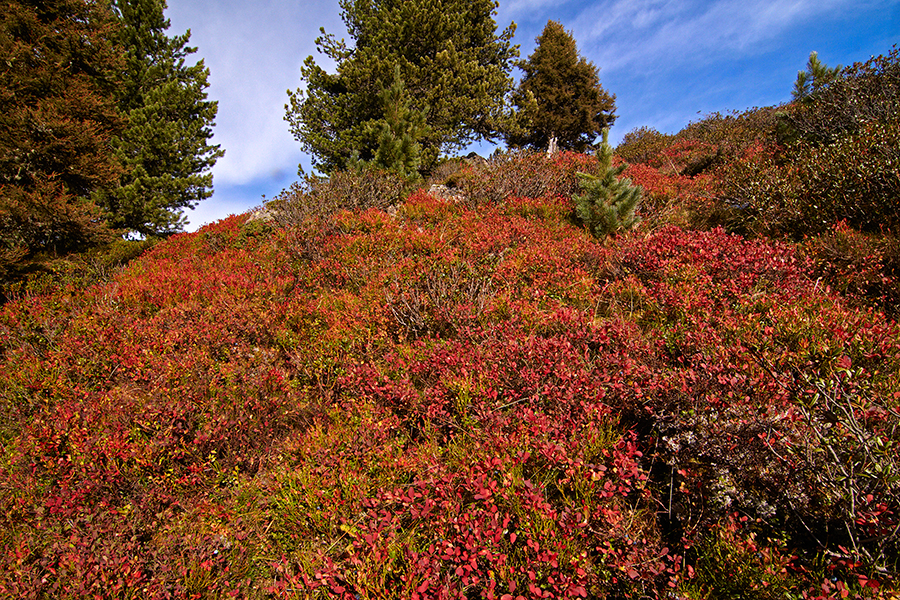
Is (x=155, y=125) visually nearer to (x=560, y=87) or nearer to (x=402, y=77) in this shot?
(x=402, y=77)

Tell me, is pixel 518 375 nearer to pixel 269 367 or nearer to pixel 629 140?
pixel 269 367

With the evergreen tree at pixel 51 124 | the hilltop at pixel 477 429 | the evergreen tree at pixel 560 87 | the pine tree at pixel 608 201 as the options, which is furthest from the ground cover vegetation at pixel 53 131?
the evergreen tree at pixel 560 87

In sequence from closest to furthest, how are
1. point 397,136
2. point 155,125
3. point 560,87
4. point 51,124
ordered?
point 51,124, point 397,136, point 155,125, point 560,87

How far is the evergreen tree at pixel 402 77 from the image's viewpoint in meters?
13.8

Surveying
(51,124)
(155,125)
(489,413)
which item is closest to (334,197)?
(51,124)

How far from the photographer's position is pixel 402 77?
46.4ft

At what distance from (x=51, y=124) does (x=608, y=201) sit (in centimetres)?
1337

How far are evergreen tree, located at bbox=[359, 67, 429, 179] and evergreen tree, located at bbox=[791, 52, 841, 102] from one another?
39.6ft

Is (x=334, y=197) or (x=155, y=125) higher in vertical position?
(x=155, y=125)

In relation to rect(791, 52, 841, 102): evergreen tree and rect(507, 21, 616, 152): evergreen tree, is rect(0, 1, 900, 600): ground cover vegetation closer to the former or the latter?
rect(791, 52, 841, 102): evergreen tree

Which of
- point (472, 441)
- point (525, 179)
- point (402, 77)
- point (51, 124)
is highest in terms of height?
point (402, 77)

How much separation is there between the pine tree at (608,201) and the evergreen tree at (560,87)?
1476 centimetres

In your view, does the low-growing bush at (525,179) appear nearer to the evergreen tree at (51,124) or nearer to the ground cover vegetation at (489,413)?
the ground cover vegetation at (489,413)

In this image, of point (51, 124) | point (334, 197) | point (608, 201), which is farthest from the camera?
point (334, 197)
